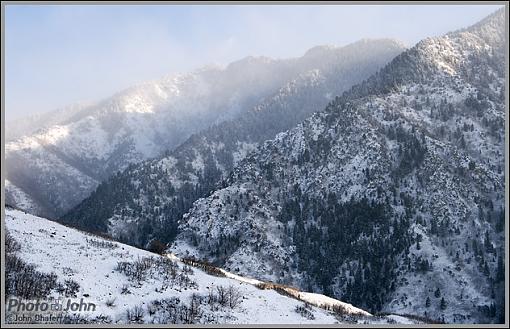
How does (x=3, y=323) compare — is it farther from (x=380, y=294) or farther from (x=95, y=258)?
(x=380, y=294)

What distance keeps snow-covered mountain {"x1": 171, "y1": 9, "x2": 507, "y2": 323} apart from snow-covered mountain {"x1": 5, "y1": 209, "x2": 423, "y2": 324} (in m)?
96.9

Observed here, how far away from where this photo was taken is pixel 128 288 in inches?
1289

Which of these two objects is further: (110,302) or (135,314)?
(110,302)

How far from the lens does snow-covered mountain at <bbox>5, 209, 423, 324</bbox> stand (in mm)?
29469

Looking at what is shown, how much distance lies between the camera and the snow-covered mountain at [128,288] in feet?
96.7

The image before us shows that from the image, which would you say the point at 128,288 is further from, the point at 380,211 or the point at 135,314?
the point at 380,211

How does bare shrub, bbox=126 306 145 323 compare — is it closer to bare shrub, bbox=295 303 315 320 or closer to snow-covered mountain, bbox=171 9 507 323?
bare shrub, bbox=295 303 315 320

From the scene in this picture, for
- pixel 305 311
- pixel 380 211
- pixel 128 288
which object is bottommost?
pixel 305 311

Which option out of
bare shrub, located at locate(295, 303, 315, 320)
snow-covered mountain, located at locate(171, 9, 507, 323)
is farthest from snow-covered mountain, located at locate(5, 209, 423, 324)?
snow-covered mountain, located at locate(171, 9, 507, 323)

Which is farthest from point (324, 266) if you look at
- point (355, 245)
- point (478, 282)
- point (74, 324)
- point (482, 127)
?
point (74, 324)

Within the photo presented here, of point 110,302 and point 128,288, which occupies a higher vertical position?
point 128,288

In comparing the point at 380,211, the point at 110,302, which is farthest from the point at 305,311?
the point at 380,211

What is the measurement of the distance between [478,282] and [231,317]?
11633cm

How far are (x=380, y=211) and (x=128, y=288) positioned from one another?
131 meters
